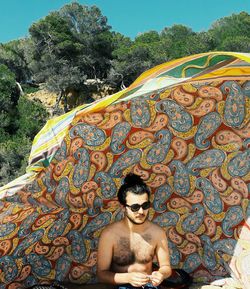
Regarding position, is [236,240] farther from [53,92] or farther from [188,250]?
[53,92]

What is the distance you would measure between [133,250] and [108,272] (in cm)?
24

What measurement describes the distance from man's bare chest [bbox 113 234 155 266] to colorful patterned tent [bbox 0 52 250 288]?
0.42m

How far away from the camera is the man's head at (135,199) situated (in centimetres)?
247

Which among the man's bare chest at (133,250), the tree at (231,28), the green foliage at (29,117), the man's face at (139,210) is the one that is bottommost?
the man's bare chest at (133,250)

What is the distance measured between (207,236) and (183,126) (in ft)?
2.85

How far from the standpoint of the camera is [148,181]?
302 cm

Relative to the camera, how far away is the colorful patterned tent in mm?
2412

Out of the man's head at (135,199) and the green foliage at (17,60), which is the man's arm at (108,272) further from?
the green foliage at (17,60)

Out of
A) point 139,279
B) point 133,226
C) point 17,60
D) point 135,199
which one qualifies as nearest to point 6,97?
point 17,60

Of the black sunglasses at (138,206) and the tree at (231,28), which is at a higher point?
A: the tree at (231,28)

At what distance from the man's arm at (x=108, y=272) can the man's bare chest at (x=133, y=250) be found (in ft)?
0.21

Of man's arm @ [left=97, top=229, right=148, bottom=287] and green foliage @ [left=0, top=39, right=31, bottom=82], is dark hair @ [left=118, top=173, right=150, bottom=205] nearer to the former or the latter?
man's arm @ [left=97, top=229, right=148, bottom=287]

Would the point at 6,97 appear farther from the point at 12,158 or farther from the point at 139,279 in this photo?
the point at 139,279

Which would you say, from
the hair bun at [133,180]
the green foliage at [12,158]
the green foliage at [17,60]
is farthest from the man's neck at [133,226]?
the green foliage at [17,60]
